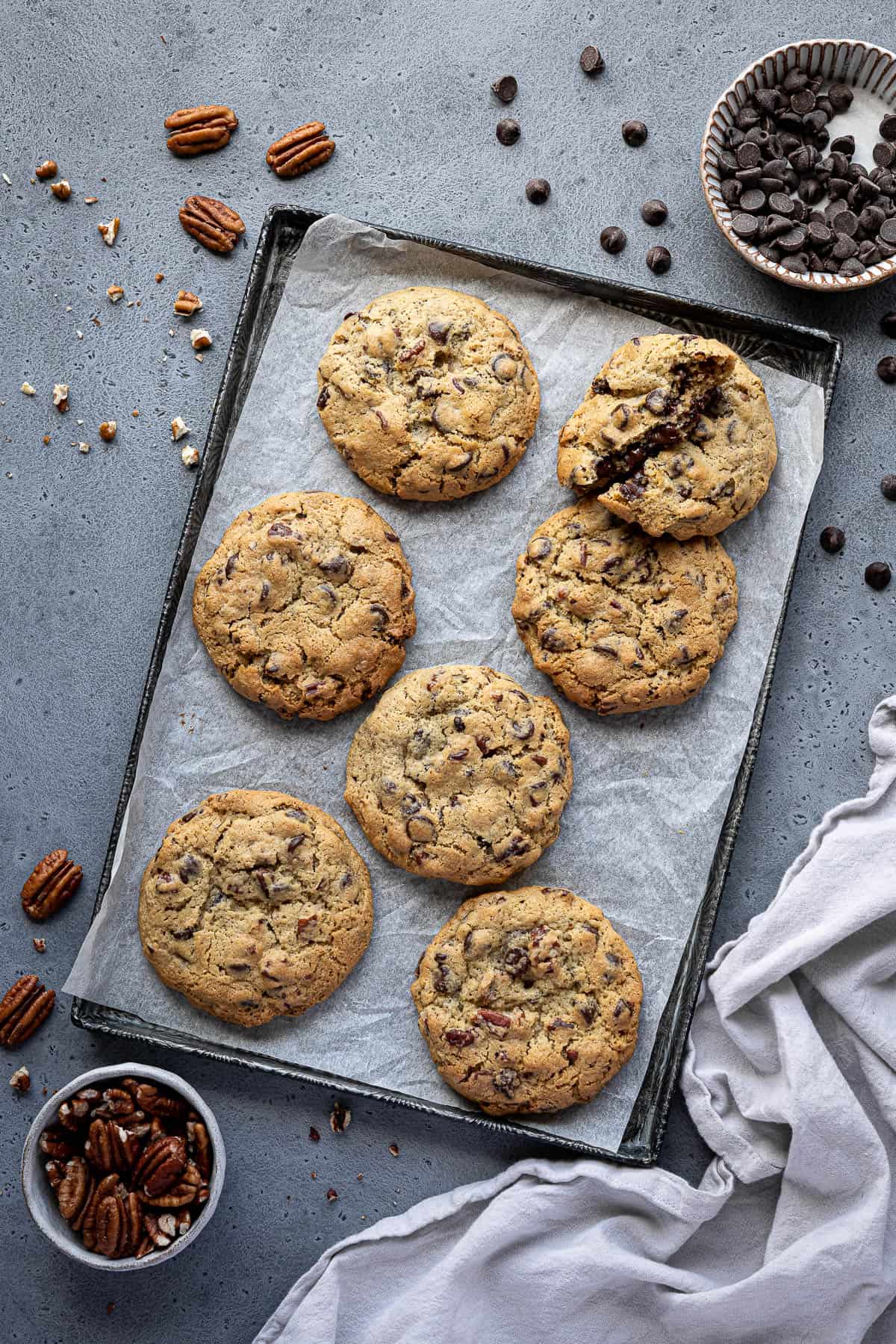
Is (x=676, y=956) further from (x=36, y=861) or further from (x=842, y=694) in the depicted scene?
(x=36, y=861)

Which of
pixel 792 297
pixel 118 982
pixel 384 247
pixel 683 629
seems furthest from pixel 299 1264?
pixel 792 297

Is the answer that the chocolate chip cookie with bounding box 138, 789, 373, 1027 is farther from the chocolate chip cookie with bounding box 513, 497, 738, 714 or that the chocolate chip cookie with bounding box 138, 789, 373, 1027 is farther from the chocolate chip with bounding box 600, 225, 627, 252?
the chocolate chip with bounding box 600, 225, 627, 252

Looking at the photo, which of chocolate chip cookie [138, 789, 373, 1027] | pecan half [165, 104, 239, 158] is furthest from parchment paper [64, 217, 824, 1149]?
pecan half [165, 104, 239, 158]

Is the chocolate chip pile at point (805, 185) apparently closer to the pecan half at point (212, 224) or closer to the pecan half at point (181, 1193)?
the pecan half at point (212, 224)

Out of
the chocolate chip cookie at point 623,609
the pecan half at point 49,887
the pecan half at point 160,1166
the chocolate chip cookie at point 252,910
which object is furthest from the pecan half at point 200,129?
the pecan half at point 160,1166

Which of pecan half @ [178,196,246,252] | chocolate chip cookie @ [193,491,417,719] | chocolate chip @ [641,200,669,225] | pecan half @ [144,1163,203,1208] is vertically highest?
chocolate chip @ [641,200,669,225]

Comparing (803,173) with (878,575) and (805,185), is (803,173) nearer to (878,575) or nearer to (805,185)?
(805,185)

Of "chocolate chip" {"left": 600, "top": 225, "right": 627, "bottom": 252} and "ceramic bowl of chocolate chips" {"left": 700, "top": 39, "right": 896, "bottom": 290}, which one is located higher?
"ceramic bowl of chocolate chips" {"left": 700, "top": 39, "right": 896, "bottom": 290}

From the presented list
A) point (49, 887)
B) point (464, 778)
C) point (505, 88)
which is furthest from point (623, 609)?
point (49, 887)
